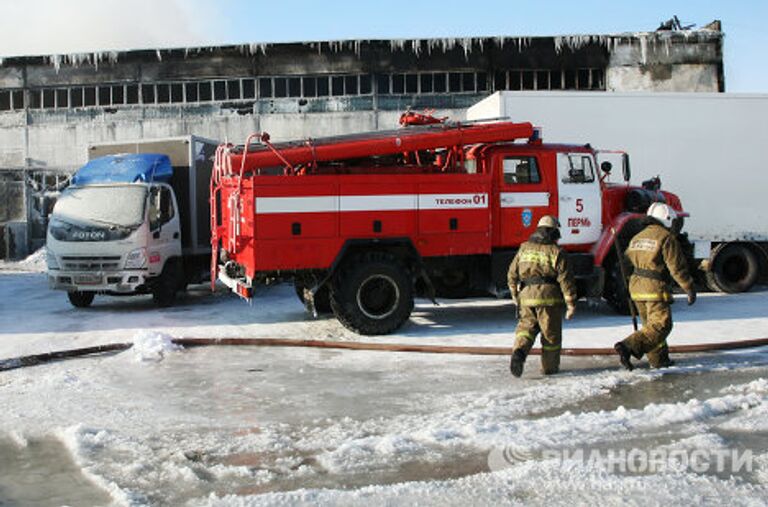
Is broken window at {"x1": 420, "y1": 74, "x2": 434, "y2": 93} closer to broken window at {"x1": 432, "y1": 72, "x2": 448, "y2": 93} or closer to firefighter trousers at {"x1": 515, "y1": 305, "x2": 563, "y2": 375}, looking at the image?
broken window at {"x1": 432, "y1": 72, "x2": 448, "y2": 93}

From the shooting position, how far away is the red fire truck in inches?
375

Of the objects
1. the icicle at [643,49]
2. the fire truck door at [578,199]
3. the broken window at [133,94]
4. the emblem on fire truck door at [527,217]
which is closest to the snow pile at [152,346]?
the emblem on fire truck door at [527,217]

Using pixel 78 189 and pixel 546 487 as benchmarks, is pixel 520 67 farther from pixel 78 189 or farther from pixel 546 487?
pixel 546 487

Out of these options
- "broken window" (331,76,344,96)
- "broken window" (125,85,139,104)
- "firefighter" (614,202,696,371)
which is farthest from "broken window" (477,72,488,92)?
"firefighter" (614,202,696,371)

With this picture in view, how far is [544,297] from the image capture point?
23.6 feet

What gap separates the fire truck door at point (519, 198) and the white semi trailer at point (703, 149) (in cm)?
341

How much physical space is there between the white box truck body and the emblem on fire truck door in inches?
235

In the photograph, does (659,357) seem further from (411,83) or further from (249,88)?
(249,88)

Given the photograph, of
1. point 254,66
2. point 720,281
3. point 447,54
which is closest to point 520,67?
point 447,54

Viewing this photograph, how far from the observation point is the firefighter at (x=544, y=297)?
7164 millimetres

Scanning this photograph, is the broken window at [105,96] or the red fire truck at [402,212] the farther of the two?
the broken window at [105,96]

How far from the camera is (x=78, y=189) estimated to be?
12.9 metres

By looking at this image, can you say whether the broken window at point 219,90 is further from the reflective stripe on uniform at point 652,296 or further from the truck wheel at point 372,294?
the reflective stripe on uniform at point 652,296

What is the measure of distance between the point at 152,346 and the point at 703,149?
10.5 metres
